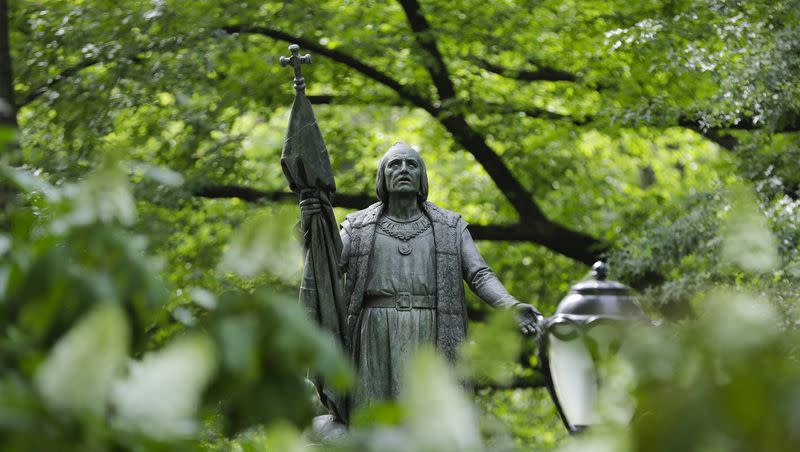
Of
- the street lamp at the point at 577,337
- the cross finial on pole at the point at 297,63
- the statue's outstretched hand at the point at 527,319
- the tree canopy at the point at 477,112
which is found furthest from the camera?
the tree canopy at the point at 477,112

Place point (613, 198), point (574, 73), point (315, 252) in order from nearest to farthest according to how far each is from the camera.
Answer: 1. point (315, 252)
2. point (574, 73)
3. point (613, 198)

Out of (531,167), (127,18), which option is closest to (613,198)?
(531,167)

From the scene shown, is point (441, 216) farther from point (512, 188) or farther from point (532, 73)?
point (532, 73)

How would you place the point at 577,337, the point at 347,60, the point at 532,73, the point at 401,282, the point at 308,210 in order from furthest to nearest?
the point at 532,73
the point at 347,60
the point at 401,282
the point at 308,210
the point at 577,337

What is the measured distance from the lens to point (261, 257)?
6.70ft

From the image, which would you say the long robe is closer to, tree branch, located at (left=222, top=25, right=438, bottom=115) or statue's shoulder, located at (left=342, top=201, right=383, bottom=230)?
statue's shoulder, located at (left=342, top=201, right=383, bottom=230)

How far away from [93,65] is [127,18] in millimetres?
743

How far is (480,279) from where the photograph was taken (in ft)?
21.9

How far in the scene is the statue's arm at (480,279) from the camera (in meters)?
6.59

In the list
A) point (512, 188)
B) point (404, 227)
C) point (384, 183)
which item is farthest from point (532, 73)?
point (404, 227)

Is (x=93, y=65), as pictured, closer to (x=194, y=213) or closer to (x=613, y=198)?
(x=194, y=213)

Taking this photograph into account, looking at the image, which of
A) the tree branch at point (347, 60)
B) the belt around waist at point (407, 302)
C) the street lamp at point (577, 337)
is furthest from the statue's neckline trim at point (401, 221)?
the tree branch at point (347, 60)

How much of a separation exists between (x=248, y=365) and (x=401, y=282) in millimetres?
4729

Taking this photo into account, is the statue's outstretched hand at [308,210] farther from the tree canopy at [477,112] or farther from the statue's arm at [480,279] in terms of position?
the tree canopy at [477,112]
